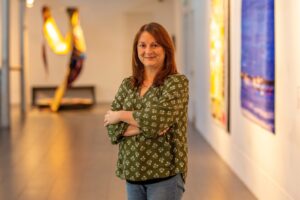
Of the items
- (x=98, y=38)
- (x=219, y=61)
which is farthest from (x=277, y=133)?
(x=98, y=38)

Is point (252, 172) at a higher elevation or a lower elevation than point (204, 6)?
lower

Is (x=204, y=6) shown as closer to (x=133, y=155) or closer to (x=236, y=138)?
(x=236, y=138)

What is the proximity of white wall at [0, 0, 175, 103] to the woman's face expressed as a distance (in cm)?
1523

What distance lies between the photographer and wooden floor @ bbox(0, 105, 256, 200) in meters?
6.11

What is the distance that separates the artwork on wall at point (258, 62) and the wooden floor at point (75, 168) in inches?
35.4

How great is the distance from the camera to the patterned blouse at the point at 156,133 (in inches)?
108

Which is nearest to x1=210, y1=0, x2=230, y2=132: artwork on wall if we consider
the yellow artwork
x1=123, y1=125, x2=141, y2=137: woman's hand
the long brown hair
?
the yellow artwork

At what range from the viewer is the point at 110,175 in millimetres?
7031

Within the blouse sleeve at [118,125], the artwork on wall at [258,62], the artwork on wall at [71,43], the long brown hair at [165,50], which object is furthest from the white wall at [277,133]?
the artwork on wall at [71,43]

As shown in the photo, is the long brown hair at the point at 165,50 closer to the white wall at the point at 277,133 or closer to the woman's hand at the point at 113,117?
the woman's hand at the point at 113,117

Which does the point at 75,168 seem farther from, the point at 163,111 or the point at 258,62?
the point at 163,111

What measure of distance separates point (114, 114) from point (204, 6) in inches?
286

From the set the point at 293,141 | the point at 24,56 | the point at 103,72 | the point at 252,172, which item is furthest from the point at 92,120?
the point at 293,141

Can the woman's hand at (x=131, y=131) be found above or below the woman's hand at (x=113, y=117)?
below
